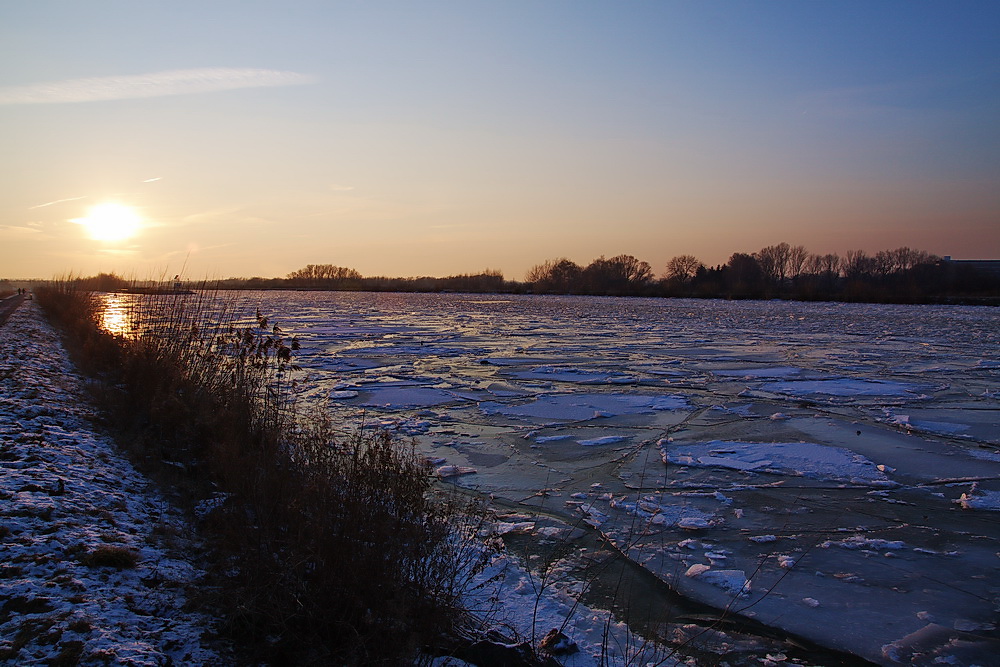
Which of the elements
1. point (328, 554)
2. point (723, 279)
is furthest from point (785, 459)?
point (723, 279)

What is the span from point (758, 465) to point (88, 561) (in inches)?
209

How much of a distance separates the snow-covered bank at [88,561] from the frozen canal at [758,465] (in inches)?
85.3

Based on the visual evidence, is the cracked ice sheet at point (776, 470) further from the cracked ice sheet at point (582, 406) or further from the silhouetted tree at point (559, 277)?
the silhouetted tree at point (559, 277)

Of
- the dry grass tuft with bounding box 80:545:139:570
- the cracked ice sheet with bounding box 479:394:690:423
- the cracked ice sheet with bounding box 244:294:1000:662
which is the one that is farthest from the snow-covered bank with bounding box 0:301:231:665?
the cracked ice sheet with bounding box 479:394:690:423

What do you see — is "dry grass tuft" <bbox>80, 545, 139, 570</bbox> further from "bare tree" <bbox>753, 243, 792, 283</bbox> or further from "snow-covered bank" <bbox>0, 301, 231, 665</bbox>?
"bare tree" <bbox>753, 243, 792, 283</bbox>

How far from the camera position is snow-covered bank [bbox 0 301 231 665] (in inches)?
98.1

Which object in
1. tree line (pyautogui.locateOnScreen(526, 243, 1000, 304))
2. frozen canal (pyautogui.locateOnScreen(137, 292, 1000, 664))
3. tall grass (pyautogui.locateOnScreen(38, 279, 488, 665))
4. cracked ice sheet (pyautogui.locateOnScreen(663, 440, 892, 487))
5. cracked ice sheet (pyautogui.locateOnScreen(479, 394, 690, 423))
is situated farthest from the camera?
tree line (pyautogui.locateOnScreen(526, 243, 1000, 304))

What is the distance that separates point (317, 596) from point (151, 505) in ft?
7.48

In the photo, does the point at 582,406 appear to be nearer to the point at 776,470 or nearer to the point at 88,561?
the point at 776,470

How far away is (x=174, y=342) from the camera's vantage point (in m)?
8.47

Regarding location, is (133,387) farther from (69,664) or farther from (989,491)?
(989,491)

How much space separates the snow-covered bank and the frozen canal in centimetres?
217

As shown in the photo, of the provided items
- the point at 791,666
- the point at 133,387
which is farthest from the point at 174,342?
the point at 791,666

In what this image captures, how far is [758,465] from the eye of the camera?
18.9 feet
